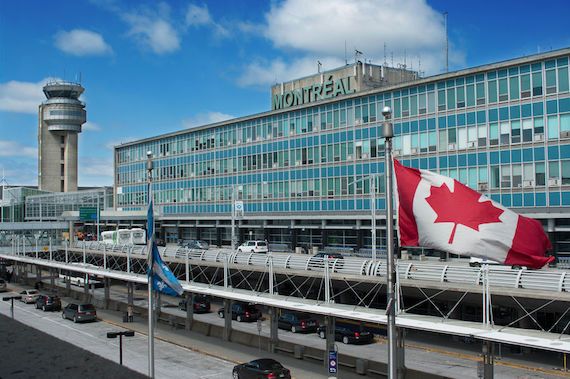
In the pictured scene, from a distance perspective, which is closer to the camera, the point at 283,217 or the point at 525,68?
the point at 525,68

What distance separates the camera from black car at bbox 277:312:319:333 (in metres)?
47.5

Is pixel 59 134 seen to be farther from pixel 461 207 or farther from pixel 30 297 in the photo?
pixel 461 207

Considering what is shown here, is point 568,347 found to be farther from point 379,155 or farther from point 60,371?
point 379,155

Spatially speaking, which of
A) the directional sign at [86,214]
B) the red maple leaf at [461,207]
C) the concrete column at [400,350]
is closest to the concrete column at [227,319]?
the concrete column at [400,350]

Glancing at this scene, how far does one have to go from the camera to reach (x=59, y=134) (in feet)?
632

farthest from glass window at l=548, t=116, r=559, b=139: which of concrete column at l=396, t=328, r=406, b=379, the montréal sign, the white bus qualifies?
the white bus

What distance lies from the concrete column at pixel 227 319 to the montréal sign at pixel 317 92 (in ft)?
170

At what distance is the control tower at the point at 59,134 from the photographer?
188250 mm

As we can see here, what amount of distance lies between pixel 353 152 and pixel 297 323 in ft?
104

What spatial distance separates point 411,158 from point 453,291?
1578 inches

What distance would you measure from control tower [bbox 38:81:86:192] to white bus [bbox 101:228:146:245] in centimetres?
10572

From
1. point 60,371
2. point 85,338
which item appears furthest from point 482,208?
point 85,338

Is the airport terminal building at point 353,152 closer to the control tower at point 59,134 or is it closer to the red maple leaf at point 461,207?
the red maple leaf at point 461,207

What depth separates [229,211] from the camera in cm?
9300
